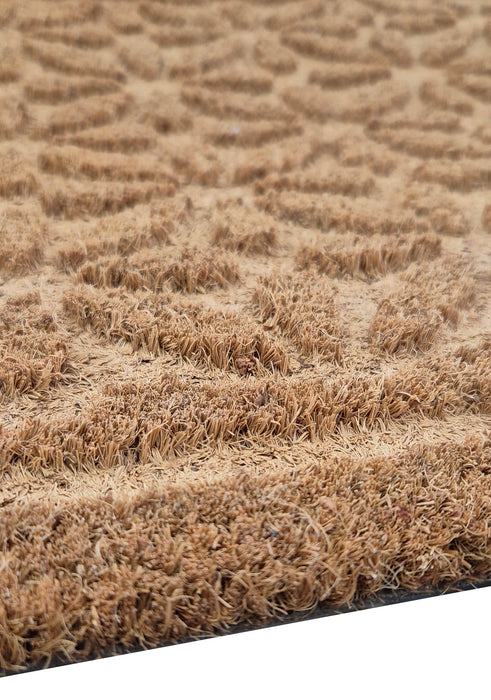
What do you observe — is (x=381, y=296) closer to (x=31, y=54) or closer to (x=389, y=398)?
(x=389, y=398)

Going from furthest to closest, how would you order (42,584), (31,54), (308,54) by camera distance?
(308,54) < (31,54) < (42,584)

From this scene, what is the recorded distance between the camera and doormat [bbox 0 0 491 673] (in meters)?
2.24

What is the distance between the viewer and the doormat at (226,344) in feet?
7.35

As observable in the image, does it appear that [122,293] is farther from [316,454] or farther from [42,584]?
[42,584]

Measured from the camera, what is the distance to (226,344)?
327 cm

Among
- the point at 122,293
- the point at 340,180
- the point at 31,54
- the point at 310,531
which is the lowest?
the point at 310,531

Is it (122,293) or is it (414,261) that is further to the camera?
(414,261)

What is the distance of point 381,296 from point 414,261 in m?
0.59

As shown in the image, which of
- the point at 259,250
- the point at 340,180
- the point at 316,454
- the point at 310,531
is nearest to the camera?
the point at 310,531

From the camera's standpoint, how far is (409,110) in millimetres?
6562

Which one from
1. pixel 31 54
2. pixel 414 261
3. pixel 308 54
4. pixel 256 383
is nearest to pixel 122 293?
pixel 256 383

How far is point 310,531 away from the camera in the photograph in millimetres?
2387

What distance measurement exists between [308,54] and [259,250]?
14.5 ft

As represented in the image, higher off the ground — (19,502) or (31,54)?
(31,54)
